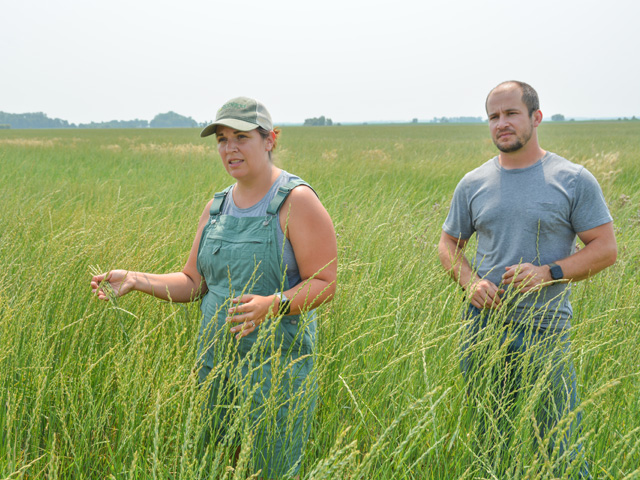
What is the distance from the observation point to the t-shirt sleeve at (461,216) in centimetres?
222

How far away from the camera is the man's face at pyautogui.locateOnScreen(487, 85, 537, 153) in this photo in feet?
6.49

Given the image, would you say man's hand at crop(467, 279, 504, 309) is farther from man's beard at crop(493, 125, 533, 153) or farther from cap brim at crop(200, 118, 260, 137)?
cap brim at crop(200, 118, 260, 137)

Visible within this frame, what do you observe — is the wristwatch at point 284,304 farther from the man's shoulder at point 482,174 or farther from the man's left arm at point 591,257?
the man's shoulder at point 482,174

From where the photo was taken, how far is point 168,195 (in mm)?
6668

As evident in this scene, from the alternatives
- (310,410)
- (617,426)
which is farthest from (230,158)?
(617,426)

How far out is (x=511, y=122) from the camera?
6.49 ft

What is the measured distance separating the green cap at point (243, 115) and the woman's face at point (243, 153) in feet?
0.12

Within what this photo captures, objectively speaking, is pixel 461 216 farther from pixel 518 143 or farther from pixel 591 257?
pixel 591 257

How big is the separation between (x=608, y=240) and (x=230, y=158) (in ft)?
5.01

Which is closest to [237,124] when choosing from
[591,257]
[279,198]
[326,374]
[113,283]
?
[279,198]

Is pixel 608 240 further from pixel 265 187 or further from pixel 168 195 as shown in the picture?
pixel 168 195

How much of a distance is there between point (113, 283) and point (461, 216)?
1554 mm

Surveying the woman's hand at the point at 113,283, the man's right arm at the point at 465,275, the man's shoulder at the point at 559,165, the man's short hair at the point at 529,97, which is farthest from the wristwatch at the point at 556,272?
the woman's hand at the point at 113,283

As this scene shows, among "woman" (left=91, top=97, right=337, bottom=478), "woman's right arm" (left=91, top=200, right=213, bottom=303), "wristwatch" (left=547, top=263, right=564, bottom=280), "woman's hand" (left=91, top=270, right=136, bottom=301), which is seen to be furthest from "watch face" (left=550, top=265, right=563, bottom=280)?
"woman's hand" (left=91, top=270, right=136, bottom=301)
